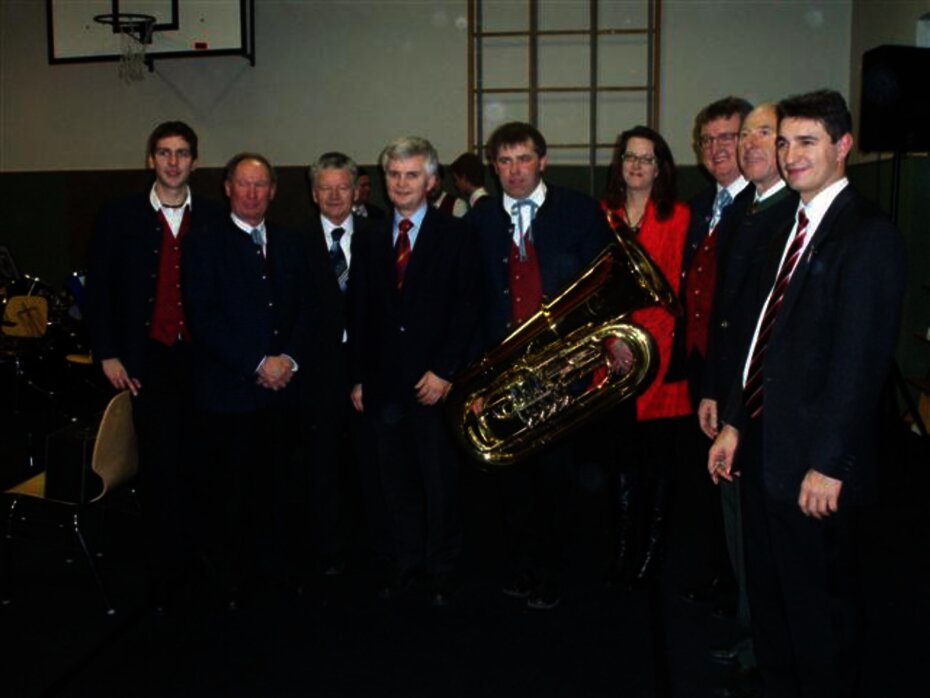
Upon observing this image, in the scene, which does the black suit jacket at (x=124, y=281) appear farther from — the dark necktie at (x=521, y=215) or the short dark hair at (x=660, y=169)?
the short dark hair at (x=660, y=169)

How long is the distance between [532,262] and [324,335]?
2.79 feet

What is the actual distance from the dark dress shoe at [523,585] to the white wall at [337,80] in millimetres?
5749

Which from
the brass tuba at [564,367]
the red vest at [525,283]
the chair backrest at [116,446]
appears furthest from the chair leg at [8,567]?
the red vest at [525,283]

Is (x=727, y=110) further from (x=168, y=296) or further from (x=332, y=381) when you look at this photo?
(x=168, y=296)

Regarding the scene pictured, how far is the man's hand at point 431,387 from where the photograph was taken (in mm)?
3355

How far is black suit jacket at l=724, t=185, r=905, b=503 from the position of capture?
82.3 inches

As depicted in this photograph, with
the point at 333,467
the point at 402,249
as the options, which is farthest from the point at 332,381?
the point at 402,249

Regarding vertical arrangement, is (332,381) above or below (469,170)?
below

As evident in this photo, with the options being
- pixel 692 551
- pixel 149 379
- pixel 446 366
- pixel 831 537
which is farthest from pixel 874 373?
pixel 149 379

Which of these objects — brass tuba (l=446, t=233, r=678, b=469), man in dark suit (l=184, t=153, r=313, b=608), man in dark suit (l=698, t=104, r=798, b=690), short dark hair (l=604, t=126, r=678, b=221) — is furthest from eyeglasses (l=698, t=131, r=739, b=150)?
man in dark suit (l=184, t=153, r=313, b=608)

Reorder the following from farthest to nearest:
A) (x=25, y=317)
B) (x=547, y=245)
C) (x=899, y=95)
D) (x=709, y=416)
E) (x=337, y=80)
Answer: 1. (x=337, y=80)
2. (x=25, y=317)
3. (x=899, y=95)
4. (x=547, y=245)
5. (x=709, y=416)

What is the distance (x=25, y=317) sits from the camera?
604 centimetres

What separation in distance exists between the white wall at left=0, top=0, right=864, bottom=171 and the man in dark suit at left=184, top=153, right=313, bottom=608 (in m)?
5.54

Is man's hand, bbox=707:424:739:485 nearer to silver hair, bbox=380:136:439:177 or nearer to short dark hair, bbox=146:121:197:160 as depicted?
silver hair, bbox=380:136:439:177
